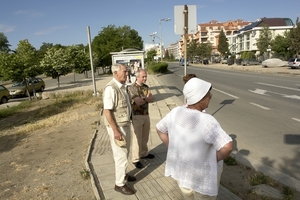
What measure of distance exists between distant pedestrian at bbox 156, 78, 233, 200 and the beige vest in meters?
1.32

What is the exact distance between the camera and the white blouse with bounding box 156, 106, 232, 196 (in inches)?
68.3

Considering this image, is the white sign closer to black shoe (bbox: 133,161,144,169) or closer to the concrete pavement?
the concrete pavement

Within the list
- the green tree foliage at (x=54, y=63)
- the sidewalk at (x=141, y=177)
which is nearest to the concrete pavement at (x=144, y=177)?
the sidewalk at (x=141, y=177)

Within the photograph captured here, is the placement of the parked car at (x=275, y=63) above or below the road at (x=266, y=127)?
above

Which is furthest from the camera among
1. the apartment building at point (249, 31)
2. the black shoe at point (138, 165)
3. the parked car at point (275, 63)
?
the apartment building at point (249, 31)

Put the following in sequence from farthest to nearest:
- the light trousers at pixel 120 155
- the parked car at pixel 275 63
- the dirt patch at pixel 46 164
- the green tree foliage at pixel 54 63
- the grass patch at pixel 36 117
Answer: the parked car at pixel 275 63, the green tree foliage at pixel 54 63, the grass patch at pixel 36 117, the dirt patch at pixel 46 164, the light trousers at pixel 120 155

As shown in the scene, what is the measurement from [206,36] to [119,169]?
121 m

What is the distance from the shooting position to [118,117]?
10.4 ft

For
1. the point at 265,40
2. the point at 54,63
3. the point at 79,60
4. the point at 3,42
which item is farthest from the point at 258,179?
the point at 3,42

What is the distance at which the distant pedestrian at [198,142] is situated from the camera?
1733 millimetres

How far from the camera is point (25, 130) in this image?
7.50m

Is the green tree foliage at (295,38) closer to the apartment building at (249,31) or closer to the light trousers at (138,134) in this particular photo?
the apartment building at (249,31)

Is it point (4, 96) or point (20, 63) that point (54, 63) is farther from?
point (4, 96)

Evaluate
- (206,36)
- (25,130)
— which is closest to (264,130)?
(25,130)
